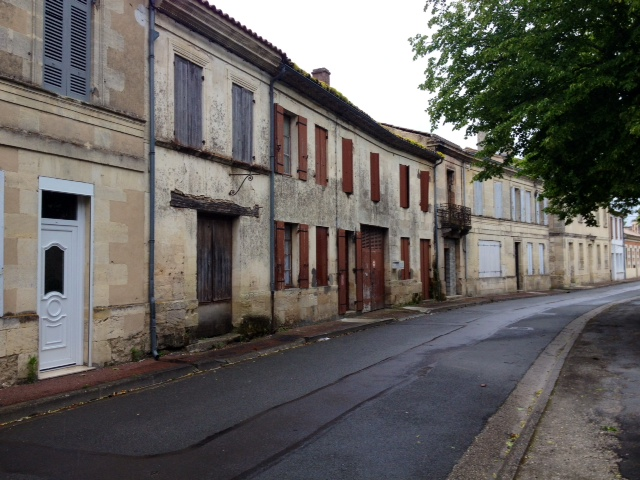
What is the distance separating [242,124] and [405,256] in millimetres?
10661

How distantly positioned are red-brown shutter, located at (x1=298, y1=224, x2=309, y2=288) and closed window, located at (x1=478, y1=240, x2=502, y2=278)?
15.2 meters

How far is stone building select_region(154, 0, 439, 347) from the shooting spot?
32.8 ft

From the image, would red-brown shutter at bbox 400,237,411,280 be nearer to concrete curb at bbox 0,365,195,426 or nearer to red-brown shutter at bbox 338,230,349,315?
red-brown shutter at bbox 338,230,349,315

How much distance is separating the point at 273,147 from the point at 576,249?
32324 millimetres

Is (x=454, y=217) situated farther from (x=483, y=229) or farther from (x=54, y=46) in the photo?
(x=54, y=46)

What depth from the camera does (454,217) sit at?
24.2 m

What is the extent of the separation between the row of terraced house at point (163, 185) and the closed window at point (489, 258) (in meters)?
10.5

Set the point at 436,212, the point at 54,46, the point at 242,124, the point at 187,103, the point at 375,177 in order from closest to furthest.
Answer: the point at 54,46, the point at 187,103, the point at 242,124, the point at 375,177, the point at 436,212

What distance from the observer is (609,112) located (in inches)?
401

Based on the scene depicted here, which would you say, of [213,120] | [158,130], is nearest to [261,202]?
[213,120]

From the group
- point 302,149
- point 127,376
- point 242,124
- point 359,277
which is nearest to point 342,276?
point 359,277

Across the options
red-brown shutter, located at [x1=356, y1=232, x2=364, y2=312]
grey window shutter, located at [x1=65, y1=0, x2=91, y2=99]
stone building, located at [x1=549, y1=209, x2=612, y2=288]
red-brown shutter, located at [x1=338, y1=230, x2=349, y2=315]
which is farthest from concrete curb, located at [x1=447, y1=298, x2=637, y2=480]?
stone building, located at [x1=549, y1=209, x2=612, y2=288]

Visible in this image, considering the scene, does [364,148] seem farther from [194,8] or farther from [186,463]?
[186,463]

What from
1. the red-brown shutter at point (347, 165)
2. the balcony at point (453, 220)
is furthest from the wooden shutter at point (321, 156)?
the balcony at point (453, 220)
